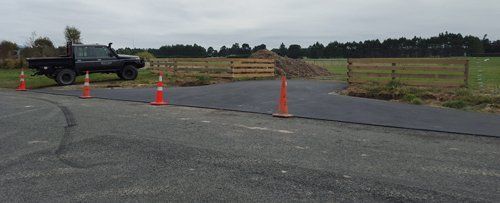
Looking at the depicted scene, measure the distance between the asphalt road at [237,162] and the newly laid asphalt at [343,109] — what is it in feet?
2.92

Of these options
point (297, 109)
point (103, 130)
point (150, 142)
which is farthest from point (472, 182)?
point (297, 109)

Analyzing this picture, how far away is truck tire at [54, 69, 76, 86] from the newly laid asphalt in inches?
281

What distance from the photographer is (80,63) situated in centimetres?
2339

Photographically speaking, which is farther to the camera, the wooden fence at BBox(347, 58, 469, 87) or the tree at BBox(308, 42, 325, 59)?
the tree at BBox(308, 42, 325, 59)

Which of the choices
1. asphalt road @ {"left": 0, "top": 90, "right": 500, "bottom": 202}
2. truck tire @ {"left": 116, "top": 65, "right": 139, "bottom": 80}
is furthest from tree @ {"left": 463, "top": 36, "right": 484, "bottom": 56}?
asphalt road @ {"left": 0, "top": 90, "right": 500, "bottom": 202}

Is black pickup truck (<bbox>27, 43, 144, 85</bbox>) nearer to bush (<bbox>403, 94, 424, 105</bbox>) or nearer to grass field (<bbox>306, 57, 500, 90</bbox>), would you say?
grass field (<bbox>306, 57, 500, 90</bbox>)

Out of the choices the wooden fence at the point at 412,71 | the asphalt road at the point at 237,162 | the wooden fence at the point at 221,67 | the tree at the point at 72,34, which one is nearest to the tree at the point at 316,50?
the tree at the point at 72,34

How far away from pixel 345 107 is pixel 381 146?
5.19 meters

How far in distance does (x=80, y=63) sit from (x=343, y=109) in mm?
15601

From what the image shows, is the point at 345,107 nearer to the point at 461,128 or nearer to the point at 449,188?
the point at 461,128

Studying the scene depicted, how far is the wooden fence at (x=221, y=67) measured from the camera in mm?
25688

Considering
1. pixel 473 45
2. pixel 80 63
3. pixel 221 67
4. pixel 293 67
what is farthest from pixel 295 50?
pixel 80 63

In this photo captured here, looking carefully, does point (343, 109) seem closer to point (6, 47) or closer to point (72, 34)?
point (72, 34)

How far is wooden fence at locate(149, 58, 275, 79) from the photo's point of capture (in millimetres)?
25688
